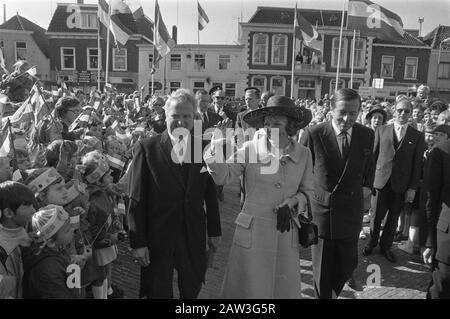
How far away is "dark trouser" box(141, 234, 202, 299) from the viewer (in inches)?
116

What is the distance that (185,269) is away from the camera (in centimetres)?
299

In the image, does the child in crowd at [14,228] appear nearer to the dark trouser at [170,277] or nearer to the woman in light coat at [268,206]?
the dark trouser at [170,277]

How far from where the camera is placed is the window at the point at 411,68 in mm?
38125

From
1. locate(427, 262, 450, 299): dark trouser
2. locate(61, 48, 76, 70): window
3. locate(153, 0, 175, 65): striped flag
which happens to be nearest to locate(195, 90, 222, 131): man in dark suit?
locate(427, 262, 450, 299): dark trouser

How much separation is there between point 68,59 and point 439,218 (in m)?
37.8

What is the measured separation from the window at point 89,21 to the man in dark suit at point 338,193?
35.8 metres

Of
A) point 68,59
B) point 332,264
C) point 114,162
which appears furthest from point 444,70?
point 114,162

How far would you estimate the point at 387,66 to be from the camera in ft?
126

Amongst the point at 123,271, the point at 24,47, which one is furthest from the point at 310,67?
the point at 123,271

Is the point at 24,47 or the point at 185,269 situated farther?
the point at 24,47

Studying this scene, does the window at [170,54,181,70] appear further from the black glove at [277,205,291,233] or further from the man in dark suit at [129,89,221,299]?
the black glove at [277,205,291,233]

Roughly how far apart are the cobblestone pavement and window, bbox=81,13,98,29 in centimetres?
3435

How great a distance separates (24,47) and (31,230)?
127 ft
